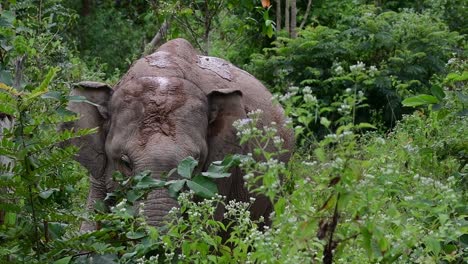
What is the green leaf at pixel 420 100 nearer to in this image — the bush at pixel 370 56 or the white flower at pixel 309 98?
the white flower at pixel 309 98

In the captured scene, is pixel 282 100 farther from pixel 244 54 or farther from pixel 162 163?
pixel 244 54

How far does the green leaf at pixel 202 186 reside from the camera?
4754 millimetres

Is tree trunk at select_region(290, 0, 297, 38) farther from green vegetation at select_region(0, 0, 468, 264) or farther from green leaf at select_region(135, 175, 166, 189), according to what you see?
green leaf at select_region(135, 175, 166, 189)

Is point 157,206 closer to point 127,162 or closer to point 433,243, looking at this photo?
point 127,162

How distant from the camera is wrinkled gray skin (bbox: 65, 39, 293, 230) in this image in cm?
800

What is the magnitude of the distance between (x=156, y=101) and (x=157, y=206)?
1.08m

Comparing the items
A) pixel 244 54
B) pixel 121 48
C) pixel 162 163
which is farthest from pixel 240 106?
pixel 121 48

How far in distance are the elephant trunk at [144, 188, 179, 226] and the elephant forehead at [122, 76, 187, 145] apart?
666 mm

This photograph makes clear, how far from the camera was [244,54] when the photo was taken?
55.4 feet

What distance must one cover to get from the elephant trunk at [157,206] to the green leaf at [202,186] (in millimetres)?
2415

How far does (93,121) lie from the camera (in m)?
8.58

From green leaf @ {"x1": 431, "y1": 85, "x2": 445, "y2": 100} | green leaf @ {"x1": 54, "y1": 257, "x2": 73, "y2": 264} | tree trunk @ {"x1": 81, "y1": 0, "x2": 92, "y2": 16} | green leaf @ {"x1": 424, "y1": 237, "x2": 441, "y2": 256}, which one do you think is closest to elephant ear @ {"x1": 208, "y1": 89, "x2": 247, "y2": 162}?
green leaf @ {"x1": 431, "y1": 85, "x2": 445, "y2": 100}

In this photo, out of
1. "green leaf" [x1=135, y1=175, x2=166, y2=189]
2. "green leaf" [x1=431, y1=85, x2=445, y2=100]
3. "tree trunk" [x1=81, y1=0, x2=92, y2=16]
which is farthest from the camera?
"tree trunk" [x1=81, y1=0, x2=92, y2=16]

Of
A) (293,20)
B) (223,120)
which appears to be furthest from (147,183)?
(293,20)
